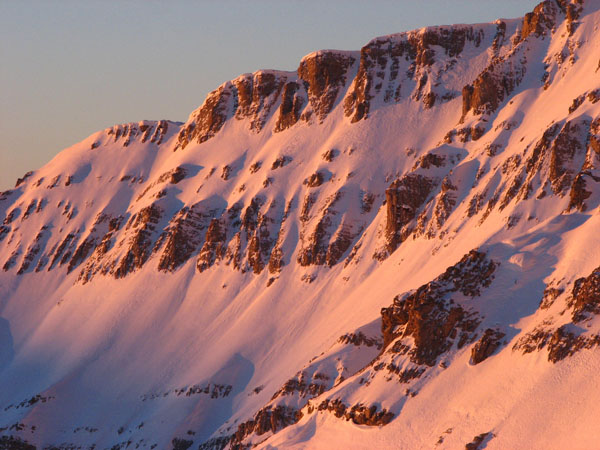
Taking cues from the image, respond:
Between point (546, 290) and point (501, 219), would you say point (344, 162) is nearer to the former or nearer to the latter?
point (501, 219)

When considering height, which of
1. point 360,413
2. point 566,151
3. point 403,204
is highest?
point 566,151

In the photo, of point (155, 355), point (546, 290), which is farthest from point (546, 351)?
point (155, 355)

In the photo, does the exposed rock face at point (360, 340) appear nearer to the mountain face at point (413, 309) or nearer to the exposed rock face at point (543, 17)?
the mountain face at point (413, 309)

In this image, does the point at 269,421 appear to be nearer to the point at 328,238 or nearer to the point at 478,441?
the point at 478,441

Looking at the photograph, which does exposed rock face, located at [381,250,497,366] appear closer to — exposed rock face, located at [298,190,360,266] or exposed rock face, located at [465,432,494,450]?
exposed rock face, located at [465,432,494,450]

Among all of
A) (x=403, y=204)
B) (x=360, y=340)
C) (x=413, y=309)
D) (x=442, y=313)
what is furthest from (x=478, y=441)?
(x=403, y=204)

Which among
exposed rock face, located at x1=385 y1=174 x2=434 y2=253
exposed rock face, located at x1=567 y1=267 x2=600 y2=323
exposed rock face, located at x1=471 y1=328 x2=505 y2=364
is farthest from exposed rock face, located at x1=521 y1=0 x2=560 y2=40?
exposed rock face, located at x1=567 y1=267 x2=600 y2=323

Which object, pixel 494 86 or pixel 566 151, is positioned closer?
pixel 566 151
